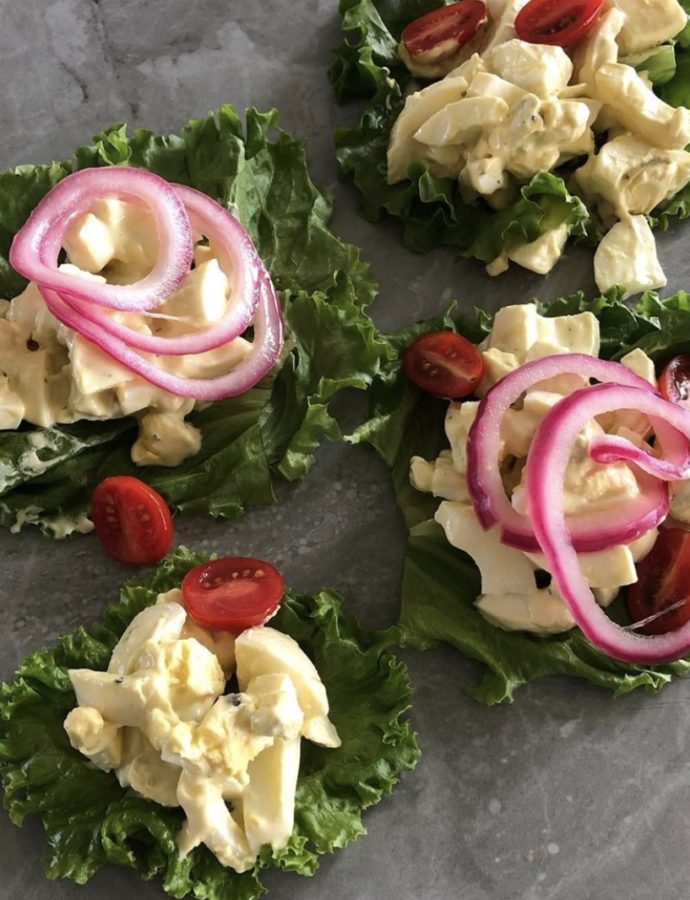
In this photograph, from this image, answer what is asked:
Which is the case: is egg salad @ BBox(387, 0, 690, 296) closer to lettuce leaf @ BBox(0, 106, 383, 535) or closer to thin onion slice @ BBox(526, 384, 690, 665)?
lettuce leaf @ BBox(0, 106, 383, 535)

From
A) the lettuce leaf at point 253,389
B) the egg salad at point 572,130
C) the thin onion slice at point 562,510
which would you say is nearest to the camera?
the thin onion slice at point 562,510

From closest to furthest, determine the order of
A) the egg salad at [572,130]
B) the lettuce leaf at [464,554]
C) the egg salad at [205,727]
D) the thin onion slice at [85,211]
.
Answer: the egg salad at [205,727] → the thin onion slice at [85,211] → the lettuce leaf at [464,554] → the egg salad at [572,130]

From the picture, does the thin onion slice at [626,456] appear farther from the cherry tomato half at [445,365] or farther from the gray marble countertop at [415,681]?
the gray marble countertop at [415,681]

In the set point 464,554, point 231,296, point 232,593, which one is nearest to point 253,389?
point 231,296

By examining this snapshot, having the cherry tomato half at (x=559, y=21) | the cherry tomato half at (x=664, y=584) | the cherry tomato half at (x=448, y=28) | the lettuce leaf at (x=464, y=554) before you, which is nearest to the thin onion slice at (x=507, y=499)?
the cherry tomato half at (x=664, y=584)

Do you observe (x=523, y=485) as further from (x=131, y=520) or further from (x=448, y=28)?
(x=448, y=28)

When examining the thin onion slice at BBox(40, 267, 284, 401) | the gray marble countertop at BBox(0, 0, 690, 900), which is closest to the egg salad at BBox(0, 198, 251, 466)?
the thin onion slice at BBox(40, 267, 284, 401)
